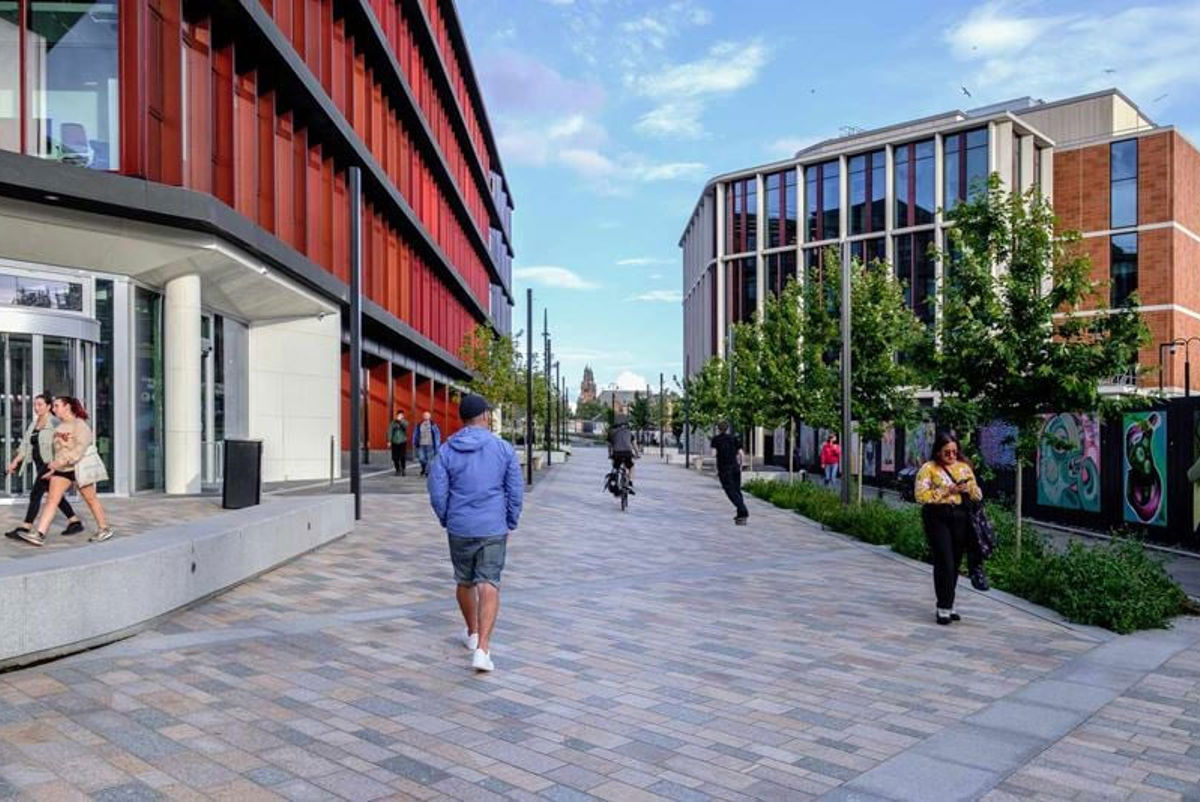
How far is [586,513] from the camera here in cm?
1906

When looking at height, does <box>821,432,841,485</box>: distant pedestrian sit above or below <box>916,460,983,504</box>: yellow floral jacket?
below

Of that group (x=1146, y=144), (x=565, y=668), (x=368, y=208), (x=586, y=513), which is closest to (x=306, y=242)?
(x=368, y=208)

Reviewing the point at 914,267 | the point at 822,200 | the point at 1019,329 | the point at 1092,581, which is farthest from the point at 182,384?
the point at 822,200

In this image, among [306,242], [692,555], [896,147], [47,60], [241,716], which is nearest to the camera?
[241,716]

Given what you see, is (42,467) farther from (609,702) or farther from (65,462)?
(609,702)

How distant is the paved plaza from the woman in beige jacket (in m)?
2.01

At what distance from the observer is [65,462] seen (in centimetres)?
968

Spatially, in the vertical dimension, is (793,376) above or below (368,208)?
below

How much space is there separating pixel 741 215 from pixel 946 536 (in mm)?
57419

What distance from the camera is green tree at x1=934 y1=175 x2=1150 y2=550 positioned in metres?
10.8

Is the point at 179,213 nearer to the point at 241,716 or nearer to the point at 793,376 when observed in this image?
the point at 241,716

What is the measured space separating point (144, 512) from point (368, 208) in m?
18.9

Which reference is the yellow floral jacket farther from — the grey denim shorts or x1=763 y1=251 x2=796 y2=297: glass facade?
x1=763 y1=251 x2=796 y2=297: glass facade

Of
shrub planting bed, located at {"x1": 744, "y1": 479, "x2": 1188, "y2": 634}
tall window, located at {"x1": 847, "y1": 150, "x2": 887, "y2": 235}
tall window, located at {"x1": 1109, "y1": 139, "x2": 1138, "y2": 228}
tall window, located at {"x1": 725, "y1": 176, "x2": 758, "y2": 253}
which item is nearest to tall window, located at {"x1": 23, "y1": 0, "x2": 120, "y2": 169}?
shrub planting bed, located at {"x1": 744, "y1": 479, "x2": 1188, "y2": 634}
